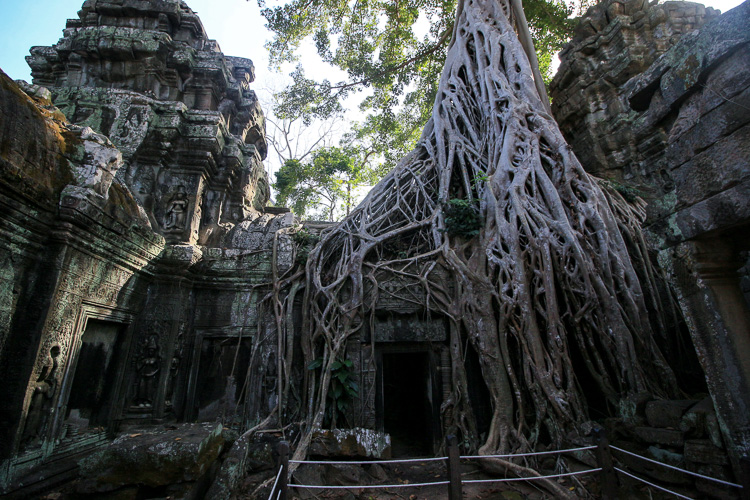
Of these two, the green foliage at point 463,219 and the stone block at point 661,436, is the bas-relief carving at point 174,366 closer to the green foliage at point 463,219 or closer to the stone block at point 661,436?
the green foliage at point 463,219

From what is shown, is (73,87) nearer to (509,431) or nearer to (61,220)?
(61,220)

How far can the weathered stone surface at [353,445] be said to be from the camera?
321 centimetres

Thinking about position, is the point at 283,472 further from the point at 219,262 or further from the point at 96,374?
the point at 219,262

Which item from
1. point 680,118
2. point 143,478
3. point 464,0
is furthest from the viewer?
point 464,0

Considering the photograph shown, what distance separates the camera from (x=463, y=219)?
4.66 metres

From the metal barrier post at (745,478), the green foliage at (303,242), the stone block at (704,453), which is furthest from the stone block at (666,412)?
the green foliage at (303,242)

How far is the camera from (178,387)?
4.30 m

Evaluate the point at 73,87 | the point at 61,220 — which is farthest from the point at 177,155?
the point at 61,220

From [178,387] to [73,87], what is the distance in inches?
169

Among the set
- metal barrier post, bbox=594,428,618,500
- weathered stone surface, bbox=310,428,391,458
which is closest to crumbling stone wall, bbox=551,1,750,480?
metal barrier post, bbox=594,428,618,500

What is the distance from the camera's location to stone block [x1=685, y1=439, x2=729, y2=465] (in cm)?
211

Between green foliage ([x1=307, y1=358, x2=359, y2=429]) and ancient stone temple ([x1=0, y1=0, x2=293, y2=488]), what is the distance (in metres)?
0.79

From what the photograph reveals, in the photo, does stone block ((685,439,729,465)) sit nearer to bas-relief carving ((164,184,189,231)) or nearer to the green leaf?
the green leaf

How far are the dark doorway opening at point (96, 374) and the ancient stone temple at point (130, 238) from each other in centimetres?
1
